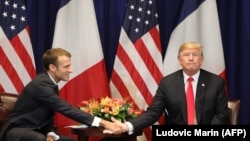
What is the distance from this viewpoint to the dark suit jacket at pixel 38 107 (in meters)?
3.93

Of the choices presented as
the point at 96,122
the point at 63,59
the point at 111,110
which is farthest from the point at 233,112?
the point at 63,59

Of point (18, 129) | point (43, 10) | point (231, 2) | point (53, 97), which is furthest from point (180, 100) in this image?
point (43, 10)

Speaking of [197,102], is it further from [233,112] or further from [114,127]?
[114,127]

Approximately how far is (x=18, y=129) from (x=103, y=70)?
158 centimetres

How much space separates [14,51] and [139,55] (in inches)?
55.5

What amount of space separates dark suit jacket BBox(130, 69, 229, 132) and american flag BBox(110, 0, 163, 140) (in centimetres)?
98

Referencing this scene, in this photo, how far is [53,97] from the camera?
392 cm

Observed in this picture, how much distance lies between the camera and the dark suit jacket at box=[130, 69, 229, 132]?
410 centimetres

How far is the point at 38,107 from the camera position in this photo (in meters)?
3.97

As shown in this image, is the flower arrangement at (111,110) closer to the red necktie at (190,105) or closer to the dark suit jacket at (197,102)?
Result: the dark suit jacket at (197,102)

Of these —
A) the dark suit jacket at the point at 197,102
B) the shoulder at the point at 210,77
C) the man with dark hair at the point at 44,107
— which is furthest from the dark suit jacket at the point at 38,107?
the shoulder at the point at 210,77

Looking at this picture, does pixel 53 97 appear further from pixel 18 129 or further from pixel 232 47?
pixel 232 47

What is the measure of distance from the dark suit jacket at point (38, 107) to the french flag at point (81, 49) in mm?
1185

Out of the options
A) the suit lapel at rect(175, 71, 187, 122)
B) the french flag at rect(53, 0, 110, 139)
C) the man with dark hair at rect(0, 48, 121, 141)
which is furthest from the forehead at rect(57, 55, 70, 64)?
the french flag at rect(53, 0, 110, 139)
